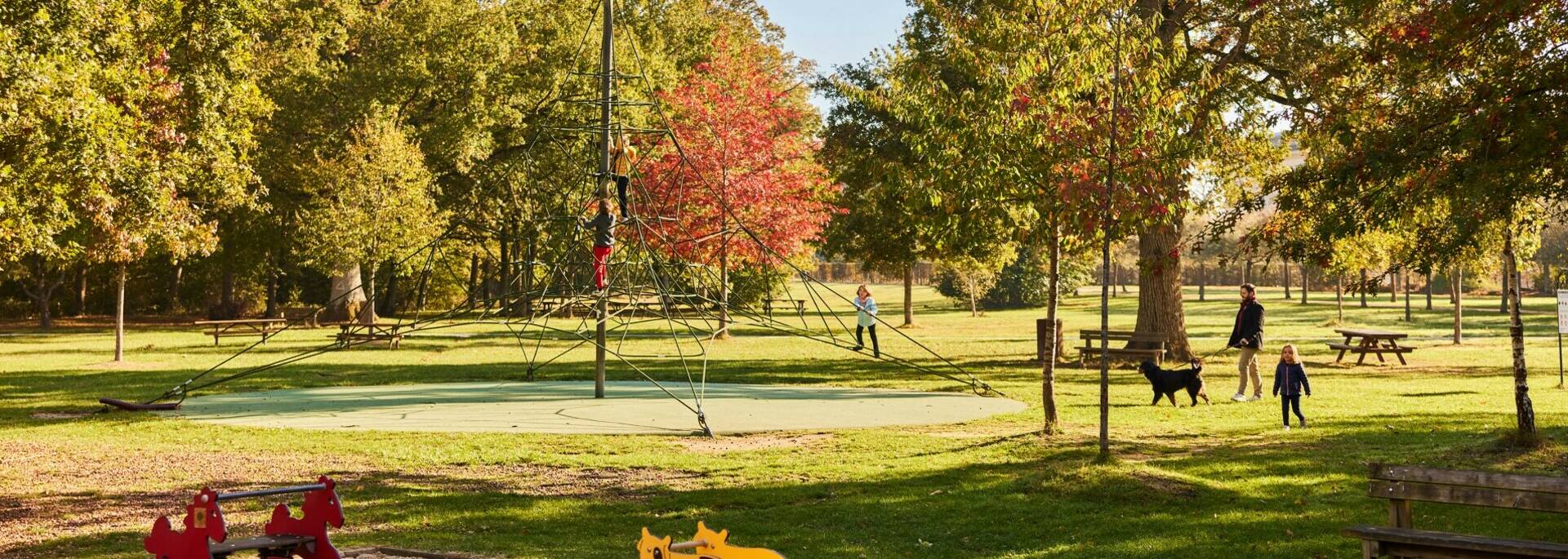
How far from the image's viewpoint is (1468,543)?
609 cm

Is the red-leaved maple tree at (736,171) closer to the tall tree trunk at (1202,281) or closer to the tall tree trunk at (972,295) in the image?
the tall tree trunk at (972,295)

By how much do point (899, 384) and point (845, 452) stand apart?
7.65 metres

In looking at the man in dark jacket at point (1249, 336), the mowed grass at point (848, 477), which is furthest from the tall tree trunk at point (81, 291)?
the man in dark jacket at point (1249, 336)

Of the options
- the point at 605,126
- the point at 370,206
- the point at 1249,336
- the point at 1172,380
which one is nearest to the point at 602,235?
the point at 605,126

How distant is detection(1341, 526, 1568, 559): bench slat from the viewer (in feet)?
19.1

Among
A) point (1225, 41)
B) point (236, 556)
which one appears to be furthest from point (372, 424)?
point (1225, 41)

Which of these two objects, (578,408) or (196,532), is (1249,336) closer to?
(578,408)

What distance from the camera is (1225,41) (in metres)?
24.0

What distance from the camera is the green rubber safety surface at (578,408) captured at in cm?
1409

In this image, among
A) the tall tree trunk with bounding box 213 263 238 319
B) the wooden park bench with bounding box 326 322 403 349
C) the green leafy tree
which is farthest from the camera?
the tall tree trunk with bounding box 213 263 238 319

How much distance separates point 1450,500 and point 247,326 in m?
33.3

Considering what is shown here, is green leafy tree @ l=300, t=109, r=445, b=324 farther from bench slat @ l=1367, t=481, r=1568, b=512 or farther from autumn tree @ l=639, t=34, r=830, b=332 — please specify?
bench slat @ l=1367, t=481, r=1568, b=512

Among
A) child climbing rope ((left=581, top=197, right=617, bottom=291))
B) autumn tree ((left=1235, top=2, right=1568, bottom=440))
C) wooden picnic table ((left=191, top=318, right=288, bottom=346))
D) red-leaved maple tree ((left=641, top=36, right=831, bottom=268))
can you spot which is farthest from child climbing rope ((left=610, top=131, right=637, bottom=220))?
red-leaved maple tree ((left=641, top=36, right=831, bottom=268))

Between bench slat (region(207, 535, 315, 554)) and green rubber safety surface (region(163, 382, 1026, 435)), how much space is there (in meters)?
6.83
